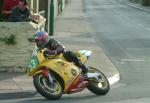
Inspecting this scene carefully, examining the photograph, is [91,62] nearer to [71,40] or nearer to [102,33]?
[71,40]

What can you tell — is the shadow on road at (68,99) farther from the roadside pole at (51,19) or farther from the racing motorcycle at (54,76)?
the roadside pole at (51,19)

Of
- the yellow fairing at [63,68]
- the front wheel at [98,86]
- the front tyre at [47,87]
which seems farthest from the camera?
the front wheel at [98,86]

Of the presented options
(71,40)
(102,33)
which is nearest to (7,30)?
(71,40)

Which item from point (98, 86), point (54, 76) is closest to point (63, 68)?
point (54, 76)

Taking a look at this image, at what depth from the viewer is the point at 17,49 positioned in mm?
14570

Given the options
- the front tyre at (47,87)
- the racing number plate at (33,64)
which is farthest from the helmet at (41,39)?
the front tyre at (47,87)

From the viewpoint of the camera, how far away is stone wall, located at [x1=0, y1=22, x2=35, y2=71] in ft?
47.7

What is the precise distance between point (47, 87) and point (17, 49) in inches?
136

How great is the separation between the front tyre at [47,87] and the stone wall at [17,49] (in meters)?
3.22

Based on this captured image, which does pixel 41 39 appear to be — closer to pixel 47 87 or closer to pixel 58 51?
pixel 58 51

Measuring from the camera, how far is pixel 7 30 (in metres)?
14.6

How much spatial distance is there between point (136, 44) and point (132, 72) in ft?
28.6

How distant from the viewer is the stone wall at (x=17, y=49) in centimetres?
1454

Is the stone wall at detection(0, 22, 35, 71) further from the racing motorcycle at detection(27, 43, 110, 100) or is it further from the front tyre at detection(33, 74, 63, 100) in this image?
the front tyre at detection(33, 74, 63, 100)
